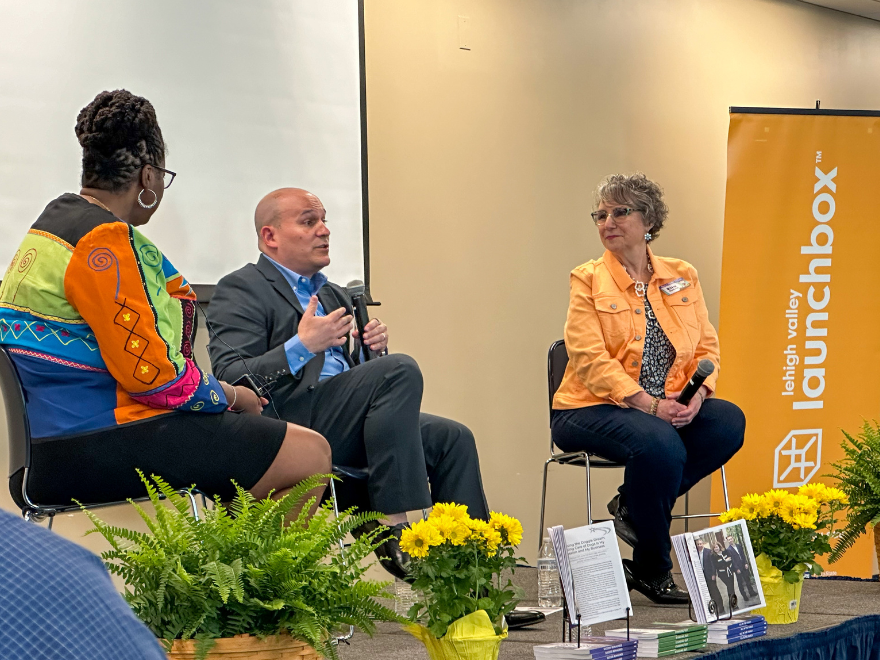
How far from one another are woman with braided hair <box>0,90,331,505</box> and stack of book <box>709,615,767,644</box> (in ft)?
3.30

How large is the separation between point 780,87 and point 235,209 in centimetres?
326

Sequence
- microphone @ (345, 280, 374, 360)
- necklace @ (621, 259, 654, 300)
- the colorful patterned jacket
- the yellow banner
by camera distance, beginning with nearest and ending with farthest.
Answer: the colorful patterned jacket
microphone @ (345, 280, 374, 360)
necklace @ (621, 259, 654, 300)
the yellow banner

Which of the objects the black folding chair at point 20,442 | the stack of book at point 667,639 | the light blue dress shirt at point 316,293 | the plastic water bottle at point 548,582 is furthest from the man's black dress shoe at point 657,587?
the black folding chair at point 20,442

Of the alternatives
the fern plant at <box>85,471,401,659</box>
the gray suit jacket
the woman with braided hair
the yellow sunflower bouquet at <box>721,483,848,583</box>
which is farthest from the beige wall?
the fern plant at <box>85,471,401,659</box>

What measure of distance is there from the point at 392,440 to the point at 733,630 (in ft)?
2.98

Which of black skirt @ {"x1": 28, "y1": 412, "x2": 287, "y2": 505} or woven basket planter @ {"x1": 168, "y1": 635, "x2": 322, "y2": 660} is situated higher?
black skirt @ {"x1": 28, "y1": 412, "x2": 287, "y2": 505}

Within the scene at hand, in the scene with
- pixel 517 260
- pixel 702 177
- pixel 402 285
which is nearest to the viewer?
pixel 402 285

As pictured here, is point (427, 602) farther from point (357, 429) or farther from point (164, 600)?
point (357, 429)

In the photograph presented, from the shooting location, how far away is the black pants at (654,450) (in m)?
3.17

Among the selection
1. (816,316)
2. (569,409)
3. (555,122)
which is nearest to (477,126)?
(555,122)

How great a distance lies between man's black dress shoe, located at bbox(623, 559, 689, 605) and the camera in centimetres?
314

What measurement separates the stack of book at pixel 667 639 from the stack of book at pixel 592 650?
10 cm

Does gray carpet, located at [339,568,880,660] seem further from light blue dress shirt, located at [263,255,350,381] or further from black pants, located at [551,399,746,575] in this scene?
light blue dress shirt, located at [263,255,350,381]

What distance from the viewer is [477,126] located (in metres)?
4.36
